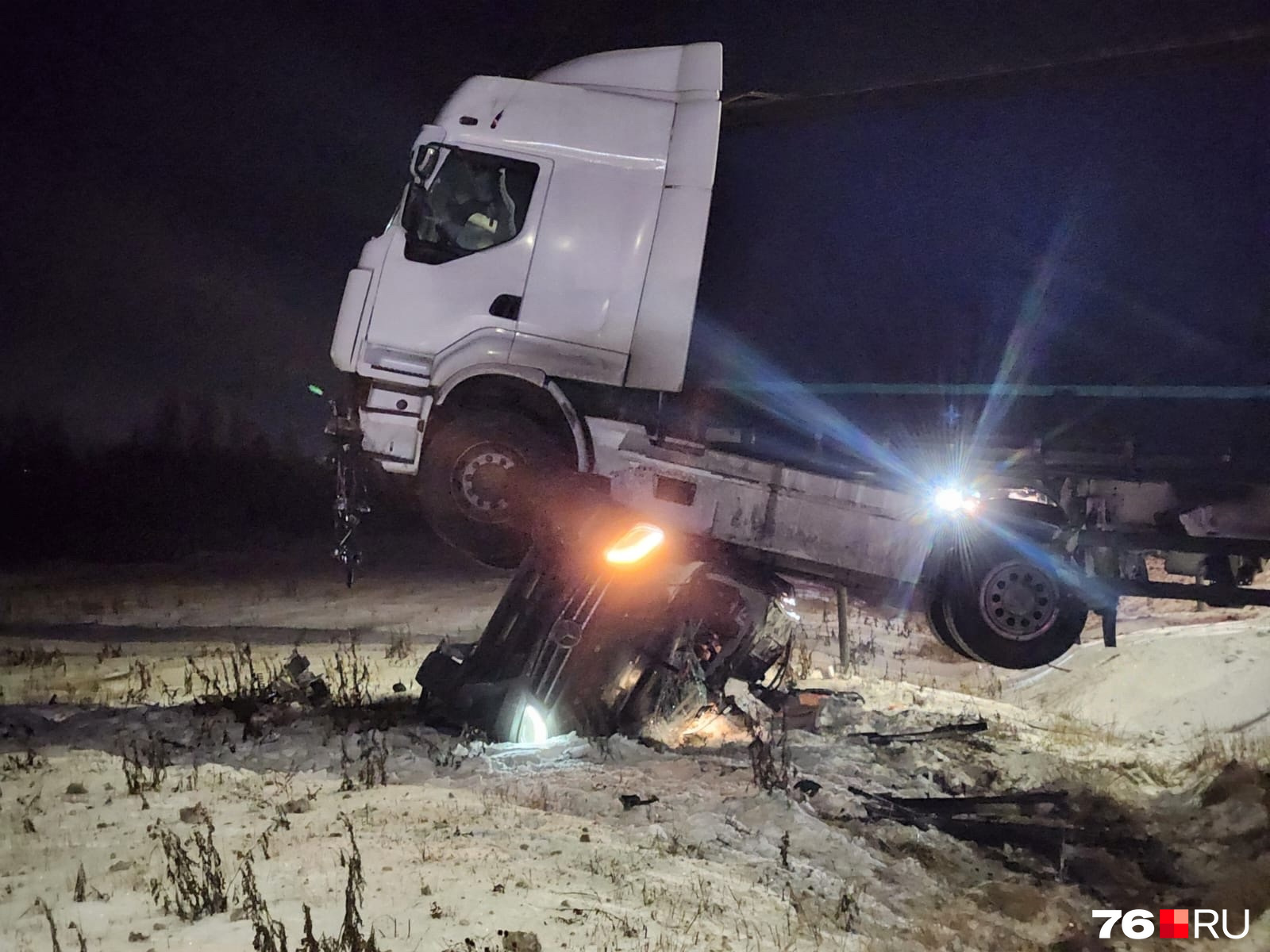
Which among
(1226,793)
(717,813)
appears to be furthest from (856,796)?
(1226,793)

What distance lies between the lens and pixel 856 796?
527 cm

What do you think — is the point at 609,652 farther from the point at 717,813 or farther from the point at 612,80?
the point at 612,80

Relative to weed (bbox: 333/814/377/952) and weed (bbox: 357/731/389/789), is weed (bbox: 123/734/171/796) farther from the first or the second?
weed (bbox: 333/814/377/952)

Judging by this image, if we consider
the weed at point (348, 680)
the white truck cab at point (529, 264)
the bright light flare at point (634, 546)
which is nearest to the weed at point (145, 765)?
the weed at point (348, 680)

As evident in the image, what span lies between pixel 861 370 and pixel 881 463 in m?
0.65

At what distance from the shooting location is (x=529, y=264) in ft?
19.1

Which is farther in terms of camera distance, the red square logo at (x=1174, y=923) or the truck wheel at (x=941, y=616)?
the truck wheel at (x=941, y=616)

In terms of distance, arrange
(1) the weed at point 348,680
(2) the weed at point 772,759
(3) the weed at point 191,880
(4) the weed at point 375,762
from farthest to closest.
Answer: (1) the weed at point 348,680 → (2) the weed at point 772,759 → (4) the weed at point 375,762 → (3) the weed at point 191,880

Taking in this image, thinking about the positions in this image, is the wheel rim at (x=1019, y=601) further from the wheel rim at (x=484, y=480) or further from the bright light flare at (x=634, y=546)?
the wheel rim at (x=484, y=480)

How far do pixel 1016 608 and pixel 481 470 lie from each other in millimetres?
3847

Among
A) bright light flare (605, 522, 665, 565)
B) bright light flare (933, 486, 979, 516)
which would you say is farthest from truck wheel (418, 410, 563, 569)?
bright light flare (933, 486, 979, 516)

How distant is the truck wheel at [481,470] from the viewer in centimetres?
586

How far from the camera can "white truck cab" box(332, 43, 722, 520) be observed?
18.9 feet

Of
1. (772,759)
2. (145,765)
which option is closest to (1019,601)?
(772,759)
